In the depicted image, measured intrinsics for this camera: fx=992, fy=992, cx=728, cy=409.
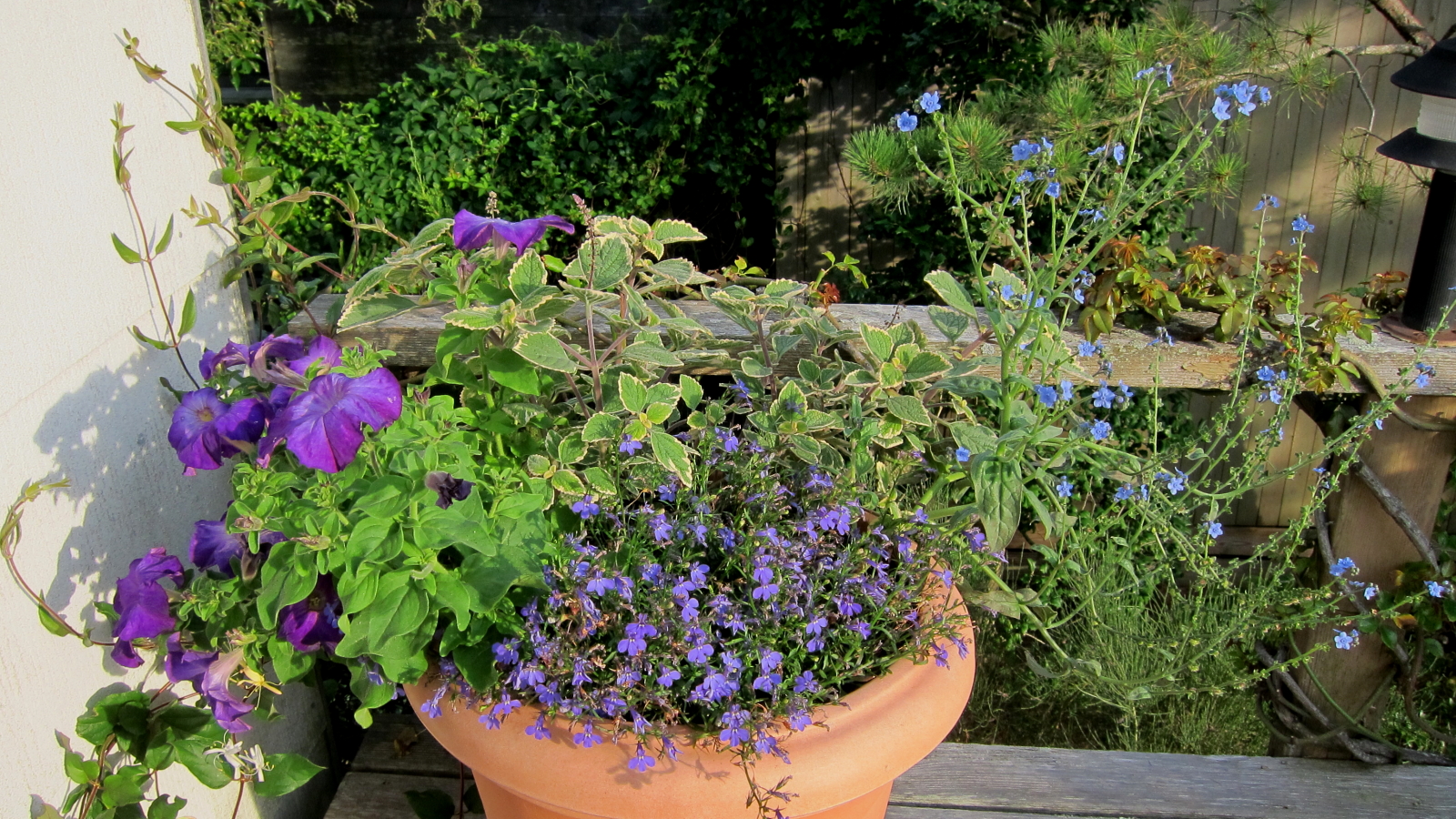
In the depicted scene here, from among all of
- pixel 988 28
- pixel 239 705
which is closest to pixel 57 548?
pixel 239 705

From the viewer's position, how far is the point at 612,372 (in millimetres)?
1353

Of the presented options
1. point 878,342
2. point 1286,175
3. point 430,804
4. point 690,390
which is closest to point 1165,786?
point 878,342

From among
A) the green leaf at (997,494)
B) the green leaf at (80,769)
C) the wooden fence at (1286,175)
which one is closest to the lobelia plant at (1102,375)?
the green leaf at (997,494)

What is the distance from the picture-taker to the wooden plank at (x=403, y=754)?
1658 mm

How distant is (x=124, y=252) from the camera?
1.21 meters

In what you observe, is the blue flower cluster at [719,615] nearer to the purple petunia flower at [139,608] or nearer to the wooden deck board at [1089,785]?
the purple petunia flower at [139,608]

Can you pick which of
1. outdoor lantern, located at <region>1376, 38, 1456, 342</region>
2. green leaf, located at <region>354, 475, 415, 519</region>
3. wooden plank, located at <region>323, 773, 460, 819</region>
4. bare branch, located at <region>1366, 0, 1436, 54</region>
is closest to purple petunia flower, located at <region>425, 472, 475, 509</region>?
green leaf, located at <region>354, 475, 415, 519</region>

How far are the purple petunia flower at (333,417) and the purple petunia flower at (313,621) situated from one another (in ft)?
0.68

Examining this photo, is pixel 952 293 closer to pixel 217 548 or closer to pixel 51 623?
pixel 217 548

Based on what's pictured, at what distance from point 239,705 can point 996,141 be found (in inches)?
62.3

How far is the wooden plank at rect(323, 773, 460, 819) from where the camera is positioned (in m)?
1.57

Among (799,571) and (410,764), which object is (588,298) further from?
(410,764)

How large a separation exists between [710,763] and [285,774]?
59cm

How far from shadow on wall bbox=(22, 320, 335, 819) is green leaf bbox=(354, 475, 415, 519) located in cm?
37
